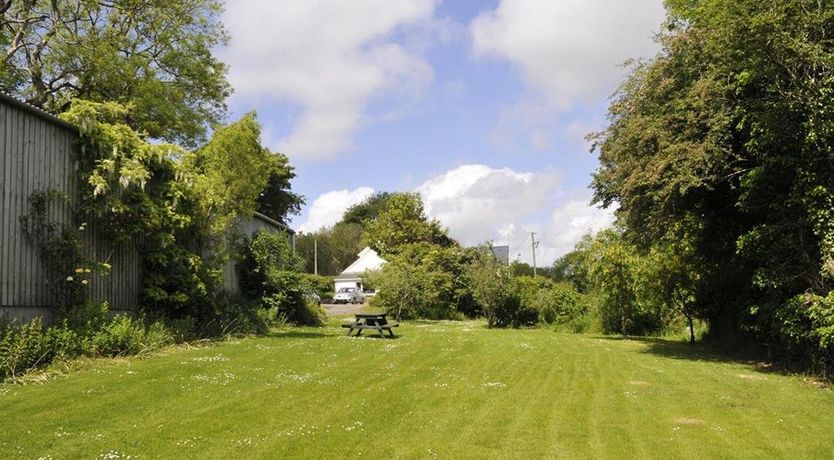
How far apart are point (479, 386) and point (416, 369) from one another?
2274 mm

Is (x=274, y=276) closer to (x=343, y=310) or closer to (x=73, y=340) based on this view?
(x=73, y=340)

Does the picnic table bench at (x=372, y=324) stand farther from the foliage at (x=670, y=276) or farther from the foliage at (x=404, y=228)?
the foliage at (x=404, y=228)

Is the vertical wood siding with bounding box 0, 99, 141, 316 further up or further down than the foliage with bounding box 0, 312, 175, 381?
further up

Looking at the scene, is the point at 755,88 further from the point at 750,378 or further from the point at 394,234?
the point at 394,234

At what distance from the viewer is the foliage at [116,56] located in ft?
76.6

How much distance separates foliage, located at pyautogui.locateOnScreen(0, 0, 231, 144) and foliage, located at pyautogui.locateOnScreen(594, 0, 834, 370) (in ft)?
54.1

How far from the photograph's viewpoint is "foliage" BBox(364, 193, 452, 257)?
2264 inches

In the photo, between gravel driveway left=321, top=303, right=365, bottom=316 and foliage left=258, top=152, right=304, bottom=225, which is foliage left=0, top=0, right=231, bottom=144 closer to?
gravel driveway left=321, top=303, right=365, bottom=316

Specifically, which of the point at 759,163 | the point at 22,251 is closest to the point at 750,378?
the point at 759,163

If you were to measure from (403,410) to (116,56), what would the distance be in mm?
20296

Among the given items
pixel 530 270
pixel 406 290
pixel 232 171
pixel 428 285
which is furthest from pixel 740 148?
pixel 530 270

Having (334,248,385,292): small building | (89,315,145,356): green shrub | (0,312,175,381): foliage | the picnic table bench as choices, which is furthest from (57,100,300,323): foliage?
(334,248,385,292): small building

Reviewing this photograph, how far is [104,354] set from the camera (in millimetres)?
12547

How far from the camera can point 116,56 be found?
23.9 metres
